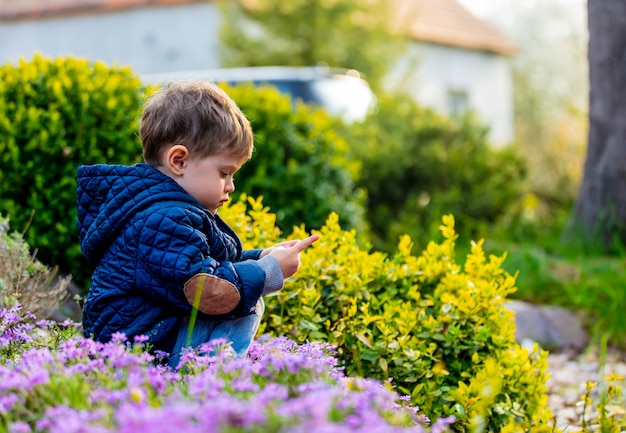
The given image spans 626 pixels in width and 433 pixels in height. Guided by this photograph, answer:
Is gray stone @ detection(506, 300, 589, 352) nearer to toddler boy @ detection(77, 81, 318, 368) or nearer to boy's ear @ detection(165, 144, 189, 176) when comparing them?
toddler boy @ detection(77, 81, 318, 368)

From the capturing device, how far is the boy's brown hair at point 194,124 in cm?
291

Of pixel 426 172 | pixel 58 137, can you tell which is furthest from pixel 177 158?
pixel 426 172

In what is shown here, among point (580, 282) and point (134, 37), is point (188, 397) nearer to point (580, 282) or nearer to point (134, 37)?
point (580, 282)

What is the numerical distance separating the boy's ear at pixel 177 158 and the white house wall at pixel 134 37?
50.5ft

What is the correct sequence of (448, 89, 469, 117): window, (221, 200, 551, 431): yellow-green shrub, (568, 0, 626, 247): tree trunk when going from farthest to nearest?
(448, 89, 469, 117): window, (568, 0, 626, 247): tree trunk, (221, 200, 551, 431): yellow-green shrub

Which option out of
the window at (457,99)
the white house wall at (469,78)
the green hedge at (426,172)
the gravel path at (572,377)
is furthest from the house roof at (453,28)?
the gravel path at (572,377)

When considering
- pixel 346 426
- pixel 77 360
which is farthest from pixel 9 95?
pixel 346 426

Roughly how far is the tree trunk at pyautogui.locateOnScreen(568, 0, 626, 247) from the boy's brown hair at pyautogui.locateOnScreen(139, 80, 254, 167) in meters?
4.97

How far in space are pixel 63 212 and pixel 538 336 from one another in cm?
325

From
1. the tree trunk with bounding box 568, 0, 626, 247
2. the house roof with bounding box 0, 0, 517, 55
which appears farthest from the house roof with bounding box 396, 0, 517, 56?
the tree trunk with bounding box 568, 0, 626, 247

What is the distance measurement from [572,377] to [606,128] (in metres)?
2.67

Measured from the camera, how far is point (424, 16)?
77.8 feet

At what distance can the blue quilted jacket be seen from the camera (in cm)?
274

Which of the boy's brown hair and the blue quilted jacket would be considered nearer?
the blue quilted jacket
